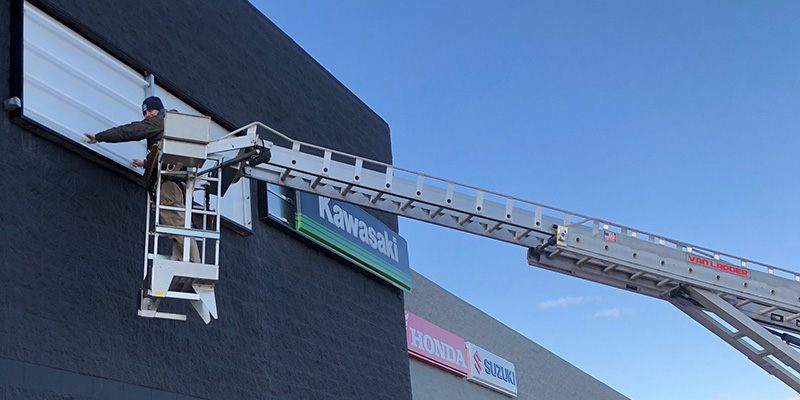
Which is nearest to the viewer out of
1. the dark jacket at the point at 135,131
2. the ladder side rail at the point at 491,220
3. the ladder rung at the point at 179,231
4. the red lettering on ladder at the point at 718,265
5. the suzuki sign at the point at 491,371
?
the ladder rung at the point at 179,231

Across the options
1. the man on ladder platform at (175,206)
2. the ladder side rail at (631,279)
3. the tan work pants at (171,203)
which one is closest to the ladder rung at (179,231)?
the man on ladder platform at (175,206)

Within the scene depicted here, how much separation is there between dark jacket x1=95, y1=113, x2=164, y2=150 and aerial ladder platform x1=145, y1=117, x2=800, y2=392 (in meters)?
2.10

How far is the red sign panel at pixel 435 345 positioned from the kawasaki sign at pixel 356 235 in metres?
3.81

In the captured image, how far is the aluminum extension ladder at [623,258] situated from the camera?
11766 millimetres

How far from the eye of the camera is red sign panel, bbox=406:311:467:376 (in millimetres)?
21281

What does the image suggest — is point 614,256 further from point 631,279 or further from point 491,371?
point 491,371

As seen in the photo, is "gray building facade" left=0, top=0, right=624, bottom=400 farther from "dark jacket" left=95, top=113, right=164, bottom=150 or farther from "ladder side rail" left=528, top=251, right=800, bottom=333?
"ladder side rail" left=528, top=251, right=800, bottom=333

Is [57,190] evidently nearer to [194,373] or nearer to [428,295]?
[194,373]

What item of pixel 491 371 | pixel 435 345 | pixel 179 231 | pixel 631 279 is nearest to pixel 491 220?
pixel 631 279

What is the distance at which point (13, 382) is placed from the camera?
812cm

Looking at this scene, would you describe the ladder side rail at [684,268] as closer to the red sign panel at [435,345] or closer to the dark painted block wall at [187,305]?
the dark painted block wall at [187,305]

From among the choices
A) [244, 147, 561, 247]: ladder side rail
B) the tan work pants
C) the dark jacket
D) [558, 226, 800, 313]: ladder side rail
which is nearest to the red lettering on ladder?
[558, 226, 800, 313]: ladder side rail

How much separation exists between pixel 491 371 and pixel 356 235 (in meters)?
12.3

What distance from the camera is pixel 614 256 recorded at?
12703 mm
